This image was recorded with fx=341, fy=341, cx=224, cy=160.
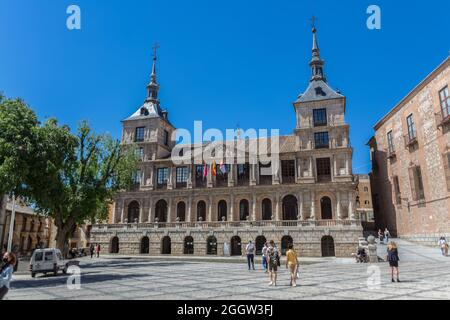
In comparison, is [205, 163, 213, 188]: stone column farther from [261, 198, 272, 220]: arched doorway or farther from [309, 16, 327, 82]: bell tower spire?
[309, 16, 327, 82]: bell tower spire

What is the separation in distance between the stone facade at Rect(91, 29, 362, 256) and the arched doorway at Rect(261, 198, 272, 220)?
113mm

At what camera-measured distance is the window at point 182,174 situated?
4716 centimetres

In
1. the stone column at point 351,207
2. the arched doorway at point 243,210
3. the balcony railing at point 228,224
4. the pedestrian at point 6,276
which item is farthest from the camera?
the arched doorway at point 243,210

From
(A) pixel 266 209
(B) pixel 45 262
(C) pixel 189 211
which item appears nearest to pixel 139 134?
(C) pixel 189 211

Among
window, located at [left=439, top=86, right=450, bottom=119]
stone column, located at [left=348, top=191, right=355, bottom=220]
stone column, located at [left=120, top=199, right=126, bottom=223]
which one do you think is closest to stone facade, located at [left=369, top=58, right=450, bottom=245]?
window, located at [left=439, top=86, right=450, bottom=119]

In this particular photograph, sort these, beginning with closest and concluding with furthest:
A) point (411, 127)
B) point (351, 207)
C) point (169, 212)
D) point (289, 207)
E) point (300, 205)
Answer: point (411, 127) → point (351, 207) → point (300, 205) → point (289, 207) → point (169, 212)

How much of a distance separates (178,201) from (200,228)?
19.2 feet

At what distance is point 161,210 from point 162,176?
186 inches

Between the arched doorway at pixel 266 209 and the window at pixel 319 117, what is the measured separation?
11.5 m

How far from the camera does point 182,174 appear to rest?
47375 millimetres

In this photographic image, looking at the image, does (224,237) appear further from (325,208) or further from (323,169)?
(323,169)

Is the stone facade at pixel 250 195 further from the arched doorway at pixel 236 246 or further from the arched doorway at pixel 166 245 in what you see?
the arched doorway at pixel 166 245

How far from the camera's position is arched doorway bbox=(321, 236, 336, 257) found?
37.4m

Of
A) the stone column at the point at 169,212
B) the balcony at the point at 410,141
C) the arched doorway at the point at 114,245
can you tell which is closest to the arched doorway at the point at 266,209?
the stone column at the point at 169,212
